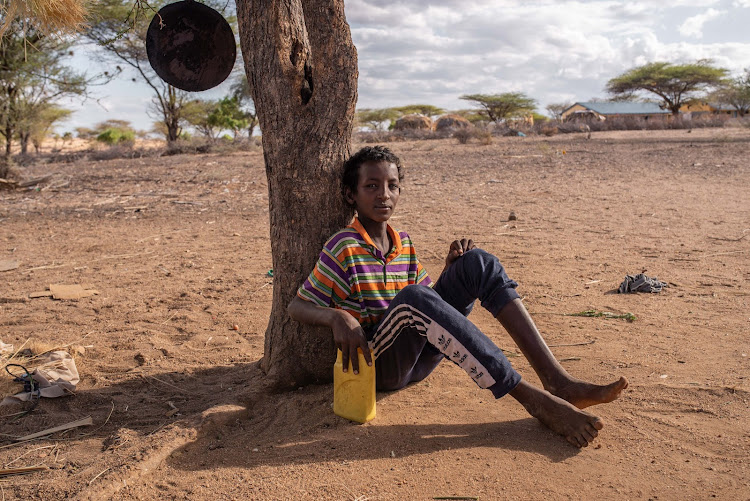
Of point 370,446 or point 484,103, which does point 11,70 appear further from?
point 484,103

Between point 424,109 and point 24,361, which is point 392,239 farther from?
point 424,109

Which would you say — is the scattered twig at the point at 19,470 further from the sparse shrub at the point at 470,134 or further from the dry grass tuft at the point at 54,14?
Answer: the sparse shrub at the point at 470,134

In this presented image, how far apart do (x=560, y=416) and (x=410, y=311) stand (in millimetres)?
700

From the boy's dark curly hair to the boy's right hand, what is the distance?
0.75 metres

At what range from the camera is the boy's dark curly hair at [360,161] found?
270cm

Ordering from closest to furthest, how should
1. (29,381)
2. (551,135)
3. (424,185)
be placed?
(29,381) → (424,185) → (551,135)

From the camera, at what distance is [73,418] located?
9.24ft

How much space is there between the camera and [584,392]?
240 cm

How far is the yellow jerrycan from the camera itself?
244 centimetres

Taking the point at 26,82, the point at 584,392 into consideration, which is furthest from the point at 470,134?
the point at 584,392

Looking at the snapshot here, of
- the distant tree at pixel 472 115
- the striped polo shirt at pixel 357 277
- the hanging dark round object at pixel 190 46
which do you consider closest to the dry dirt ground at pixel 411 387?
the striped polo shirt at pixel 357 277

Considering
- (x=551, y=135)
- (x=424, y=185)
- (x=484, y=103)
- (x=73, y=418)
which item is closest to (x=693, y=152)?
(x=424, y=185)

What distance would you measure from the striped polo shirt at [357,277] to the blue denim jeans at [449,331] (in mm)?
137

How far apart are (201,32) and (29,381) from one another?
197 centimetres
